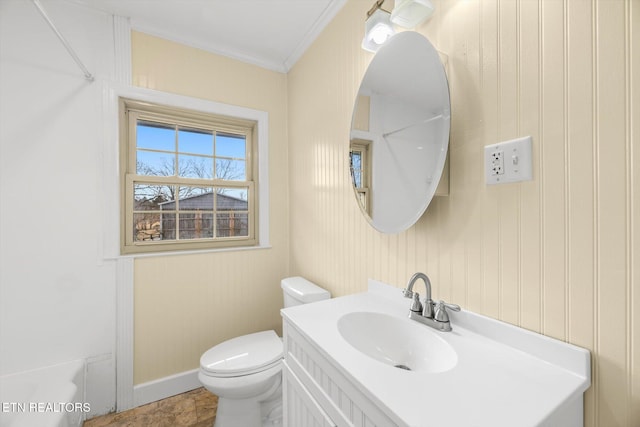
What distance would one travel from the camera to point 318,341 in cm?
80

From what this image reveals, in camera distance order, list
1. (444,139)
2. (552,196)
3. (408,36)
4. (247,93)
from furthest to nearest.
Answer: (247,93) < (408,36) < (444,139) < (552,196)

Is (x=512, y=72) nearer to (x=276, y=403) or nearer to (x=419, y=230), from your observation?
(x=419, y=230)

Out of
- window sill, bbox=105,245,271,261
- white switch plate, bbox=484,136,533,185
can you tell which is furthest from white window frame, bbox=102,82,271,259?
white switch plate, bbox=484,136,533,185

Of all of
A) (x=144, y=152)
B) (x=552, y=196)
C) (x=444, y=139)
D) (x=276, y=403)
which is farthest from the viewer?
(x=144, y=152)

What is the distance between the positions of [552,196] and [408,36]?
0.76m

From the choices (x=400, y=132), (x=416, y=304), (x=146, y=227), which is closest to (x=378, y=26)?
(x=400, y=132)

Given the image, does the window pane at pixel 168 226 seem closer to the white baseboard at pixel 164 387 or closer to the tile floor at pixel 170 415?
the white baseboard at pixel 164 387

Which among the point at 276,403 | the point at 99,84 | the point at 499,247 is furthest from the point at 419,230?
the point at 99,84

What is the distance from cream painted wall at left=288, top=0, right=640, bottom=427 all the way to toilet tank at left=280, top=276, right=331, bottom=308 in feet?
1.85

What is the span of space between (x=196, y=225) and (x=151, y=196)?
36cm

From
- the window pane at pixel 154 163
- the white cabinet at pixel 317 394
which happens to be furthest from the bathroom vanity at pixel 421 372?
the window pane at pixel 154 163

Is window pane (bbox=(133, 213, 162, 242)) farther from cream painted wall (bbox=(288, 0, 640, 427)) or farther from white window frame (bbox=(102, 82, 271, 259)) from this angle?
cream painted wall (bbox=(288, 0, 640, 427))

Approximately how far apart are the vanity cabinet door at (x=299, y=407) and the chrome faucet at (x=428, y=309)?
0.43 m

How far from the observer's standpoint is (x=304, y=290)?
1.61m
